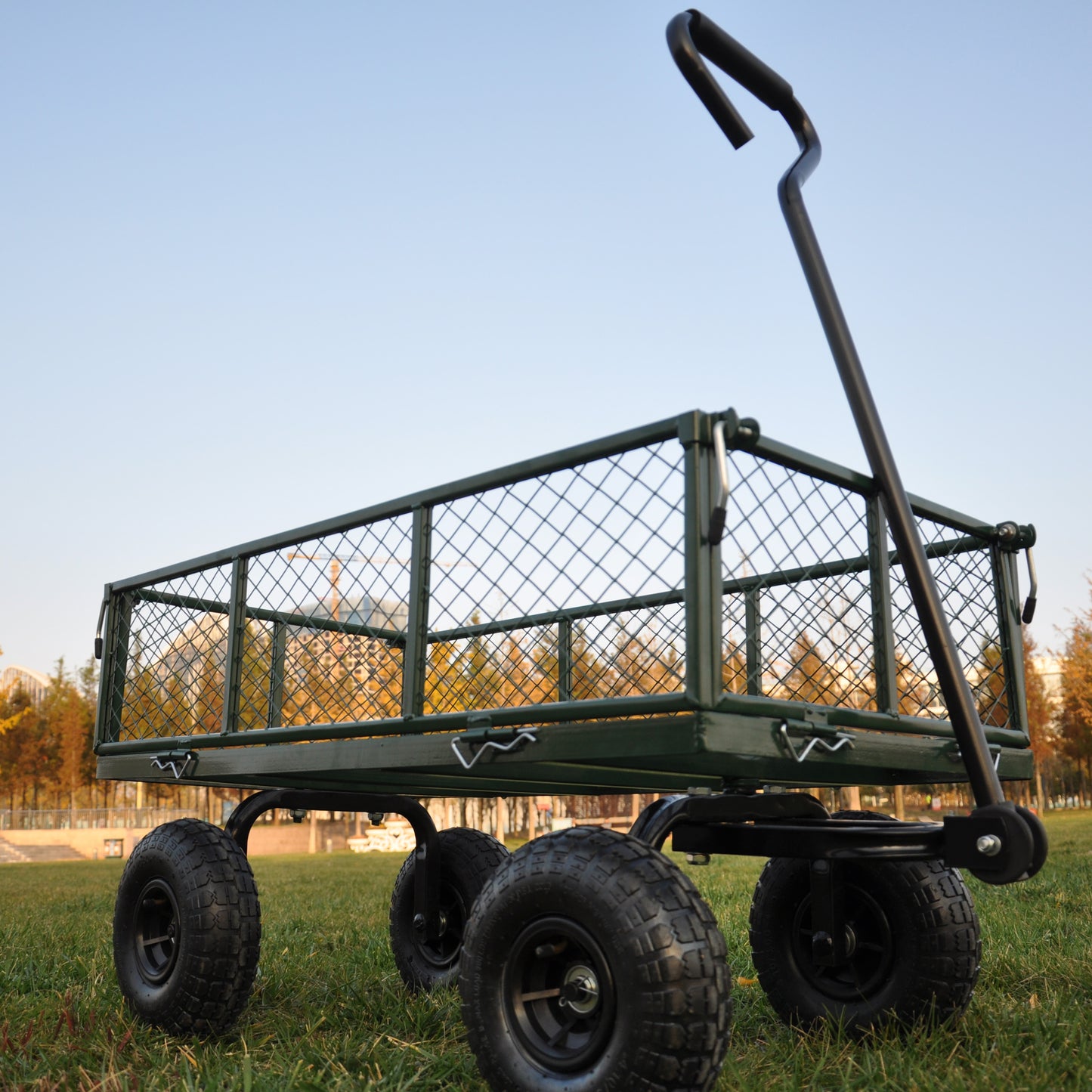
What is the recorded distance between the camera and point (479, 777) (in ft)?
13.0

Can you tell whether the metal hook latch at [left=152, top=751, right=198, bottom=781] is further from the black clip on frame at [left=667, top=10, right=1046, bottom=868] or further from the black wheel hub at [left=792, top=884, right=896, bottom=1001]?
the black clip on frame at [left=667, top=10, right=1046, bottom=868]

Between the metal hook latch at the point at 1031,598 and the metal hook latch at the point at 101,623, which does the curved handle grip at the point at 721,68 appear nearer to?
the metal hook latch at the point at 1031,598

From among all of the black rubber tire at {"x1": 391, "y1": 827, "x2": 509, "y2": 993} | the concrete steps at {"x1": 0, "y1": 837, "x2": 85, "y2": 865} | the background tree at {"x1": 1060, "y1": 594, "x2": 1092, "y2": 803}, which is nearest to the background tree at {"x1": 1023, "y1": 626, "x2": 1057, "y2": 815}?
the background tree at {"x1": 1060, "y1": 594, "x2": 1092, "y2": 803}

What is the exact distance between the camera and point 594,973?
2807 millimetres

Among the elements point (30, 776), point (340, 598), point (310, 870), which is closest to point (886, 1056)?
point (340, 598)

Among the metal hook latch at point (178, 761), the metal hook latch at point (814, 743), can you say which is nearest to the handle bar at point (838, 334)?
the metal hook latch at point (814, 743)

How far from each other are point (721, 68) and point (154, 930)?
12.1 ft

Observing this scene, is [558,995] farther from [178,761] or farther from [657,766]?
[178,761]

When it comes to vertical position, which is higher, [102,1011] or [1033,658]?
[1033,658]

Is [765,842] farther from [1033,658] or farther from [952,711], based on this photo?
[1033,658]

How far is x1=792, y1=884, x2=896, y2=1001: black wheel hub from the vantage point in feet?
12.3

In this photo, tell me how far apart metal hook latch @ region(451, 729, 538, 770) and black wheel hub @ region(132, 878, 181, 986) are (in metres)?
1.60

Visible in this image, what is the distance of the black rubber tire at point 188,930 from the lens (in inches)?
150

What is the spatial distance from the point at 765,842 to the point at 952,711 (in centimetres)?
75
